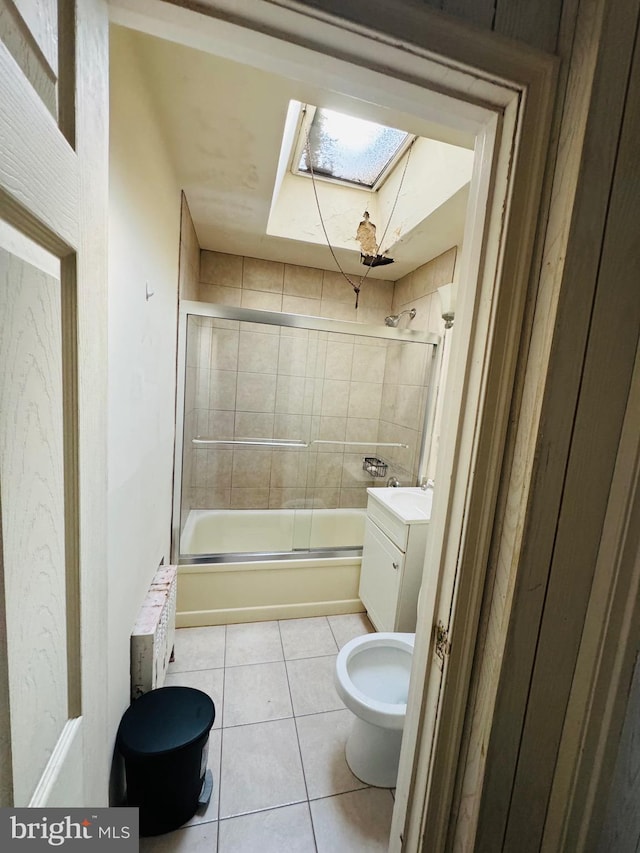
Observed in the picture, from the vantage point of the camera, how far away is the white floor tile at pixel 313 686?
4.97 ft

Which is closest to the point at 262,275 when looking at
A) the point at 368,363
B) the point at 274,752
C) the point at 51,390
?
the point at 368,363

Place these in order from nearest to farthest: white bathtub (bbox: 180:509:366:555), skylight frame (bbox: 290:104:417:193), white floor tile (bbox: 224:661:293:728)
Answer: white floor tile (bbox: 224:661:293:728) → skylight frame (bbox: 290:104:417:193) → white bathtub (bbox: 180:509:366:555)

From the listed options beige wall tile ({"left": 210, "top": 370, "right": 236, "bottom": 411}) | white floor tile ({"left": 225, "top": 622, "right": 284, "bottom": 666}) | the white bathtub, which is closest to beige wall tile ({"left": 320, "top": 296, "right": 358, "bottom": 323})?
beige wall tile ({"left": 210, "top": 370, "right": 236, "bottom": 411})

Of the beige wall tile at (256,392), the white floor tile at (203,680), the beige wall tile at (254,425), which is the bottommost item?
the white floor tile at (203,680)

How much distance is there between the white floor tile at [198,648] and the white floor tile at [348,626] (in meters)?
0.66

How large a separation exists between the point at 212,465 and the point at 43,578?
228cm

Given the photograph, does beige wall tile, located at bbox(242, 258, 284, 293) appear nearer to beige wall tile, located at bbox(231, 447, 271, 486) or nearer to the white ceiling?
the white ceiling

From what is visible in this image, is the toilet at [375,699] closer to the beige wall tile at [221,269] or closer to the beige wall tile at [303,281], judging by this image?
the beige wall tile at [303,281]

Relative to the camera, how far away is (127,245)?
3.18 feet

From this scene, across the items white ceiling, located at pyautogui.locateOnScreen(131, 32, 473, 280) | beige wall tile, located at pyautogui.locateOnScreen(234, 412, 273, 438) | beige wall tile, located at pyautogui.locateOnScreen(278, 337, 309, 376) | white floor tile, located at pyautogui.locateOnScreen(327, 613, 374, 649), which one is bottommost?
white floor tile, located at pyautogui.locateOnScreen(327, 613, 374, 649)

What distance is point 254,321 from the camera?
208cm

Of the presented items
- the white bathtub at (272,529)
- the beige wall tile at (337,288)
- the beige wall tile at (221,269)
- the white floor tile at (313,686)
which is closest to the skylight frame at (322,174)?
the beige wall tile at (337,288)

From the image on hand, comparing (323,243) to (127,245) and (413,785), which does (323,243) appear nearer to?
(127,245)

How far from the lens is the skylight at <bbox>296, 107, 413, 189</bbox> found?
167 cm
